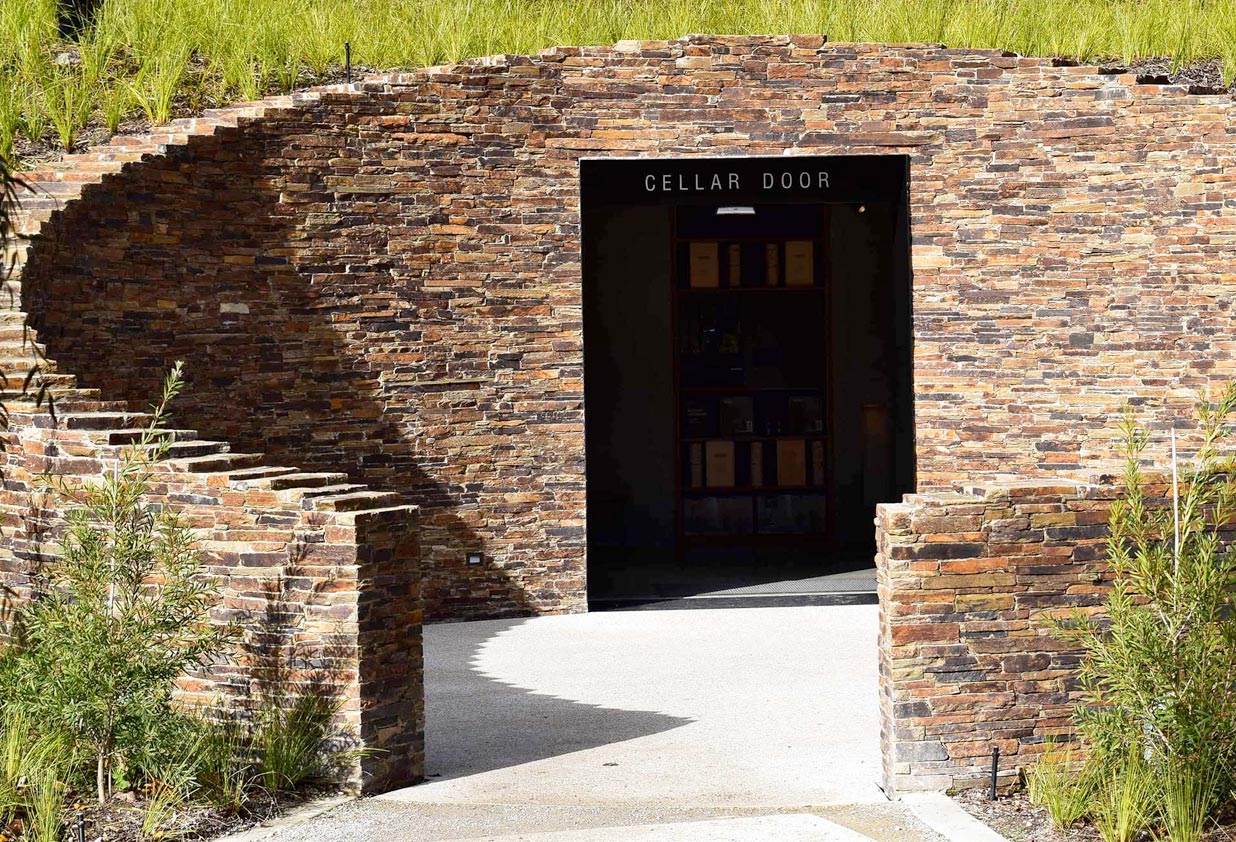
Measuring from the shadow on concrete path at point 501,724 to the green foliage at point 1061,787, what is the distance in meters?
2.12

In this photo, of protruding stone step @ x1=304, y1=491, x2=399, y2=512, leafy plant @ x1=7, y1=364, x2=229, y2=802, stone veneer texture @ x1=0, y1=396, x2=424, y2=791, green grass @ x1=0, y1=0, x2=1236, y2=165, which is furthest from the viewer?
green grass @ x1=0, y1=0, x2=1236, y2=165

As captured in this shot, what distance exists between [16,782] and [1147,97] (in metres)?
9.29

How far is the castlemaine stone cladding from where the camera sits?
1020cm

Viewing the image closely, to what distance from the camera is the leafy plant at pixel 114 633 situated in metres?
5.32

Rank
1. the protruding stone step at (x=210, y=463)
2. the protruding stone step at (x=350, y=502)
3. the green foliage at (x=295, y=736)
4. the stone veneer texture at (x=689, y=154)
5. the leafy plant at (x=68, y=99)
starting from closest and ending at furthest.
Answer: the green foliage at (x=295, y=736) < the protruding stone step at (x=350, y=502) < the protruding stone step at (x=210, y=463) < the stone veneer texture at (x=689, y=154) < the leafy plant at (x=68, y=99)

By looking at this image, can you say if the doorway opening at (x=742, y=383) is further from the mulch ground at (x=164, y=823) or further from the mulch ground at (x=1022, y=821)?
the mulch ground at (x=164, y=823)

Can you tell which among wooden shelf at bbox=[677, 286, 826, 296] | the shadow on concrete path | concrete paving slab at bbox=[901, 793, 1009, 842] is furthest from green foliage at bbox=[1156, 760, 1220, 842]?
wooden shelf at bbox=[677, 286, 826, 296]

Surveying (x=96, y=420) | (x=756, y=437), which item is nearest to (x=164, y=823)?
(x=96, y=420)

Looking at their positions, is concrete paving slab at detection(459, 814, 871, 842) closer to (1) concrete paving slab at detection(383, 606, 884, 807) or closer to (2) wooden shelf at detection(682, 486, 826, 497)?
(1) concrete paving slab at detection(383, 606, 884, 807)

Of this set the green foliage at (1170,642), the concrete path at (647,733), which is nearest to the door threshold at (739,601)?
the concrete path at (647,733)

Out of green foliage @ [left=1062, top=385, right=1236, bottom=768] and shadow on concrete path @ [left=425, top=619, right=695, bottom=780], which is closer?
green foliage @ [left=1062, top=385, right=1236, bottom=768]

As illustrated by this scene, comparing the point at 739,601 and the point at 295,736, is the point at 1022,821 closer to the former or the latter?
the point at 295,736

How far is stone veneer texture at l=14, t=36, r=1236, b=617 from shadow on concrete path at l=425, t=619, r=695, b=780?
2248 millimetres

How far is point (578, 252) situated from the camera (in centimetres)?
1059
